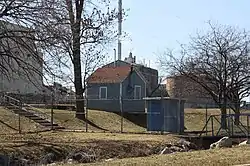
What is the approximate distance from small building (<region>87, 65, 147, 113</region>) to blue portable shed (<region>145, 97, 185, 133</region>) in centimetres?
2023

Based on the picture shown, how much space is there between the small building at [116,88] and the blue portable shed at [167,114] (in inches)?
797

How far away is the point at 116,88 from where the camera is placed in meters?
59.1

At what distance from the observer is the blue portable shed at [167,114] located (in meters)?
34.0

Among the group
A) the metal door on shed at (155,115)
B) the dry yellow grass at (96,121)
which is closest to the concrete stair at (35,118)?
the dry yellow grass at (96,121)

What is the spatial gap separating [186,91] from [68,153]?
28.1m

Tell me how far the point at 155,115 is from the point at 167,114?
85 centimetres

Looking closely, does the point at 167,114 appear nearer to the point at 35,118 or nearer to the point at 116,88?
the point at 35,118

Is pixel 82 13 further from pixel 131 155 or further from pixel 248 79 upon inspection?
pixel 248 79

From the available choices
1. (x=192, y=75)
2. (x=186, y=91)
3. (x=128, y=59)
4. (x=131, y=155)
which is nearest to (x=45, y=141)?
(x=131, y=155)

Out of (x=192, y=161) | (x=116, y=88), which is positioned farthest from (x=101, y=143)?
(x=116, y=88)

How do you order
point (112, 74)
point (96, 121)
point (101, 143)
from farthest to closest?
point (112, 74) < point (96, 121) < point (101, 143)

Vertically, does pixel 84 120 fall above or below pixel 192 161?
above

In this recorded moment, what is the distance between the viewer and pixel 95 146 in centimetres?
2412

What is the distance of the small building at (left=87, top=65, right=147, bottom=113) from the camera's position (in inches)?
2191
